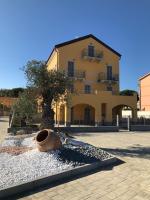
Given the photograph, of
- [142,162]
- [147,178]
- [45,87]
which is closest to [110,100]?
[45,87]

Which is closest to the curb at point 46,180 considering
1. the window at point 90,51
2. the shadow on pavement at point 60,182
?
the shadow on pavement at point 60,182

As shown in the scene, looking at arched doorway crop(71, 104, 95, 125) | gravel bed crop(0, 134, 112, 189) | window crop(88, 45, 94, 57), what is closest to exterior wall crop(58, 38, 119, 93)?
window crop(88, 45, 94, 57)

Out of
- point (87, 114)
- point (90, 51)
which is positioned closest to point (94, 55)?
point (90, 51)

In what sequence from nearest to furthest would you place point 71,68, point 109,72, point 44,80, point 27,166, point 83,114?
1. point 27,166
2. point 44,80
3. point 71,68
4. point 83,114
5. point 109,72

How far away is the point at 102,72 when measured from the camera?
34.0 metres

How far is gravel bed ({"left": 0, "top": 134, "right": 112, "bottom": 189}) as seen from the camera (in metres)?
7.08

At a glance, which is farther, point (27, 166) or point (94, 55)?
point (94, 55)

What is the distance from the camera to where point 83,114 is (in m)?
32.6

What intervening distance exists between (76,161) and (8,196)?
10.2ft

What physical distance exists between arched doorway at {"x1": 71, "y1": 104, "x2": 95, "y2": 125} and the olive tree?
50.3 ft

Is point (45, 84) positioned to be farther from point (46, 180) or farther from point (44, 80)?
point (46, 180)

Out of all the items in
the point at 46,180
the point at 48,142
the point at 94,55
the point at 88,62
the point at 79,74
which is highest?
the point at 94,55

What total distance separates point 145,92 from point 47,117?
1387 inches

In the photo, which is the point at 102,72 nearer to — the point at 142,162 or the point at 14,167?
the point at 142,162
